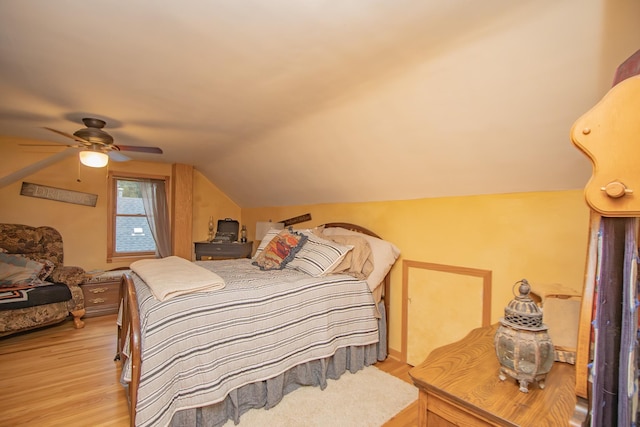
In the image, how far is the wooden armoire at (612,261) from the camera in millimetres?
512

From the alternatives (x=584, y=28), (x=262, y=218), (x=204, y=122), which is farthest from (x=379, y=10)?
(x=262, y=218)

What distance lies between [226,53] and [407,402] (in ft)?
8.49

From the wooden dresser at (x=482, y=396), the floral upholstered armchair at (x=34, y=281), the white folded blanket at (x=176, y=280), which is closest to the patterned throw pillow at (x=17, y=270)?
the floral upholstered armchair at (x=34, y=281)

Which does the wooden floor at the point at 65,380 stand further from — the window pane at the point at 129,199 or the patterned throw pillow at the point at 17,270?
the window pane at the point at 129,199

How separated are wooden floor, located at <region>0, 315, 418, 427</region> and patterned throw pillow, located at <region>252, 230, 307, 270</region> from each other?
1.30 meters

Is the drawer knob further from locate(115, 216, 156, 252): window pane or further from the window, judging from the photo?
locate(115, 216, 156, 252): window pane

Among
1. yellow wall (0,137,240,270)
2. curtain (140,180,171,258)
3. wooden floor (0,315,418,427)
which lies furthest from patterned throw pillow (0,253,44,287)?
curtain (140,180,171,258)

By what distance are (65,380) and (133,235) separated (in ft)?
9.37

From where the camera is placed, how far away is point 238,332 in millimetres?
1888

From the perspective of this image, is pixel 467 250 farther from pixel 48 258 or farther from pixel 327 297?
pixel 48 258

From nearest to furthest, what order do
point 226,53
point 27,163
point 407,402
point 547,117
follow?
point 547,117, point 226,53, point 407,402, point 27,163

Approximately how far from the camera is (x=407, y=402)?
2.08 meters

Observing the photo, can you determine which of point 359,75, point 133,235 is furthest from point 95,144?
point 359,75

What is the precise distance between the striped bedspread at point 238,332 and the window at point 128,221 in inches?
112
